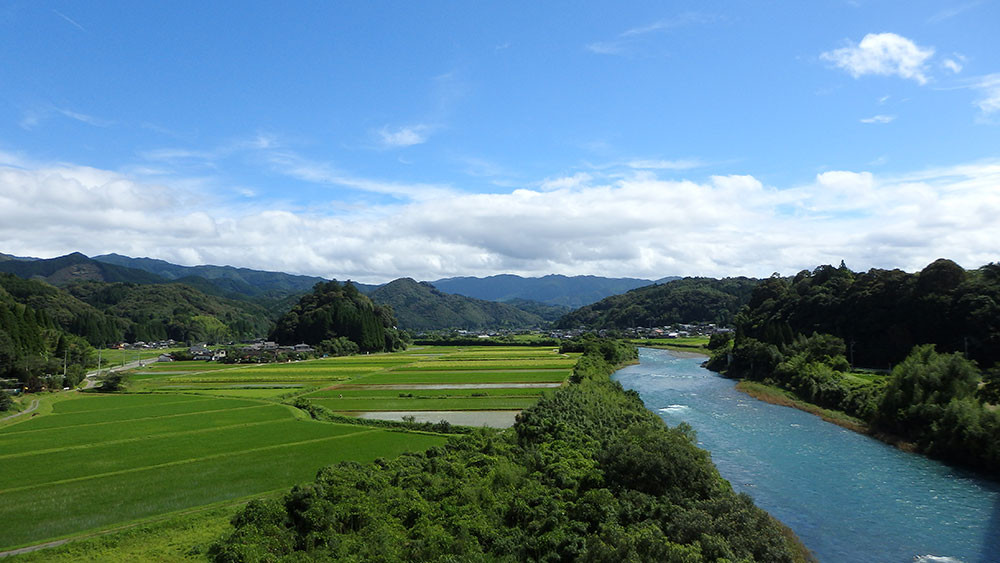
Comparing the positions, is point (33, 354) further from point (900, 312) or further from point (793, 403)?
point (900, 312)

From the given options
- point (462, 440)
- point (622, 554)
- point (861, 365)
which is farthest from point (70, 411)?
point (861, 365)

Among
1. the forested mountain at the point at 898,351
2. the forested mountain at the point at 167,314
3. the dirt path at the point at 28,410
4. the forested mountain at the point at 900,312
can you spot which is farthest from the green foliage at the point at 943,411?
the forested mountain at the point at 167,314

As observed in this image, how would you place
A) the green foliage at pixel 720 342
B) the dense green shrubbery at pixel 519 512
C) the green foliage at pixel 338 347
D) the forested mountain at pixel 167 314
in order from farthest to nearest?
the forested mountain at pixel 167 314
the green foliage at pixel 338 347
the green foliage at pixel 720 342
the dense green shrubbery at pixel 519 512

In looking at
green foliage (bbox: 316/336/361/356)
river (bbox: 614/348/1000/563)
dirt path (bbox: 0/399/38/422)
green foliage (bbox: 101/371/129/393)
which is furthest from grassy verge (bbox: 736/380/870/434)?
green foliage (bbox: 316/336/361/356)

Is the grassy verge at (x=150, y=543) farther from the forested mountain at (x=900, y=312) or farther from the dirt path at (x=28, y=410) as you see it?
the forested mountain at (x=900, y=312)

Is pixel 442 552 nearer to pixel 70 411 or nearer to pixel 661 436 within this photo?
pixel 661 436

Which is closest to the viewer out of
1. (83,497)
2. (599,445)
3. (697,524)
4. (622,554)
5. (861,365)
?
(622,554)
